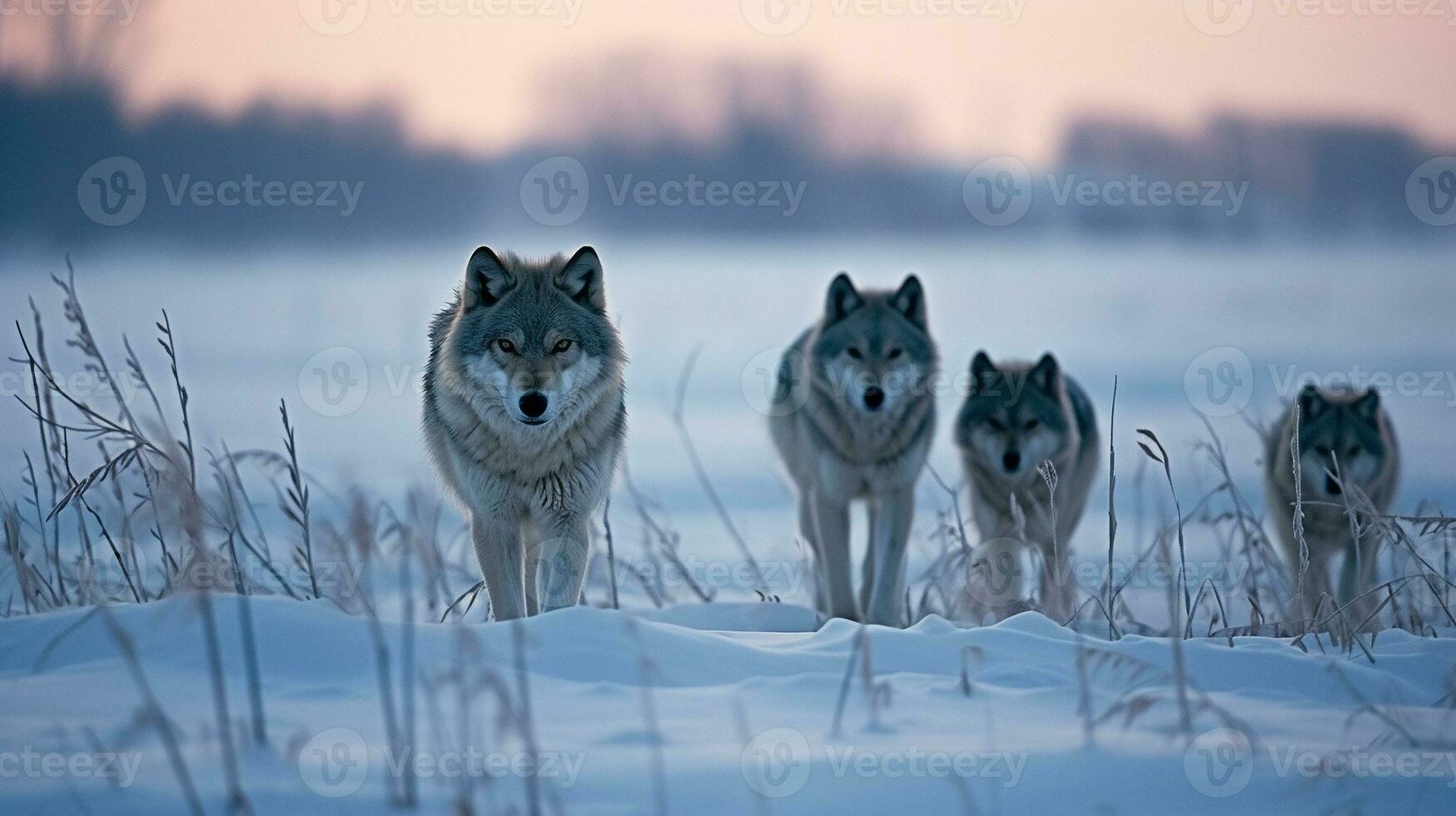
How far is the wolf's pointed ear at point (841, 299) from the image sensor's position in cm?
752

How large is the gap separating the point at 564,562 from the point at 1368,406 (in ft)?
21.0

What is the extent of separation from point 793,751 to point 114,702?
5.38 ft

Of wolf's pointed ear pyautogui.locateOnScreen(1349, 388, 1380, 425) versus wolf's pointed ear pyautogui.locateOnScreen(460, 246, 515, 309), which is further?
wolf's pointed ear pyautogui.locateOnScreen(1349, 388, 1380, 425)

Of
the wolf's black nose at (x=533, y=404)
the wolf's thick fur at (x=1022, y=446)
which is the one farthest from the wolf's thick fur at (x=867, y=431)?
the wolf's black nose at (x=533, y=404)

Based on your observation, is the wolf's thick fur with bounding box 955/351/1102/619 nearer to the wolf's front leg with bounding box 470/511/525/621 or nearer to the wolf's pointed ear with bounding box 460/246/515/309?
the wolf's front leg with bounding box 470/511/525/621

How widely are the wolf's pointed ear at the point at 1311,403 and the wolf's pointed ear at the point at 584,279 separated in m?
5.69

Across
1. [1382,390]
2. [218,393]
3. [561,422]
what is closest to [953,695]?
[561,422]

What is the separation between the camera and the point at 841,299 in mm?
7629

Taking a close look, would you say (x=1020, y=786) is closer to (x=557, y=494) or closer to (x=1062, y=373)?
(x=557, y=494)

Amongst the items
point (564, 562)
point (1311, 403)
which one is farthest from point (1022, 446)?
point (564, 562)

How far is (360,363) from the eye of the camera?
15.3 metres

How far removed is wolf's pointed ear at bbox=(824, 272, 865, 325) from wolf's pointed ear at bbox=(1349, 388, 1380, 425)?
12.8 ft

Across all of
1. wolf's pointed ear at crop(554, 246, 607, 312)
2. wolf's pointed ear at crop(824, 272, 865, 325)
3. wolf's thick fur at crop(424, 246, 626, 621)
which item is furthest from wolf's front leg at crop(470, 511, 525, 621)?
wolf's pointed ear at crop(824, 272, 865, 325)

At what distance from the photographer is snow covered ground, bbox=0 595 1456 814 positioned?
257cm
